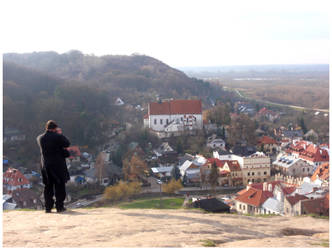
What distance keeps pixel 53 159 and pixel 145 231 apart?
1.48 meters

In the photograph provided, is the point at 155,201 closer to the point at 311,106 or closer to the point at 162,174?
the point at 162,174

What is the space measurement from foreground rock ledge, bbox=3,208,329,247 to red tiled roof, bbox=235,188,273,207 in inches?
389

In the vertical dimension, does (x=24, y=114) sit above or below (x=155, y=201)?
above

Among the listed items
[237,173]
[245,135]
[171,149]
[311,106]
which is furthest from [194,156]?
[311,106]

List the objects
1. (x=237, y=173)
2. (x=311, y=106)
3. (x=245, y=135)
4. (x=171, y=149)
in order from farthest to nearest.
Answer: (x=311, y=106) < (x=245, y=135) < (x=171, y=149) < (x=237, y=173)

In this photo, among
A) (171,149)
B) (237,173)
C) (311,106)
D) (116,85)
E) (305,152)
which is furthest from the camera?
(116,85)

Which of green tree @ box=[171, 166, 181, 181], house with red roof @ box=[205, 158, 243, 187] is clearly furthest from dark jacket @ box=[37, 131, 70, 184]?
house with red roof @ box=[205, 158, 243, 187]

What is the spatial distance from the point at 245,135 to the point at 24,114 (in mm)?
18553

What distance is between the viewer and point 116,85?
56.2 meters

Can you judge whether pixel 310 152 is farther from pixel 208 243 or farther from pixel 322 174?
pixel 208 243

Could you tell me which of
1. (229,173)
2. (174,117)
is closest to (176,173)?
(229,173)

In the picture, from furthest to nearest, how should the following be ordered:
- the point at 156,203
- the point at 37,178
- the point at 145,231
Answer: the point at 37,178 → the point at 156,203 → the point at 145,231

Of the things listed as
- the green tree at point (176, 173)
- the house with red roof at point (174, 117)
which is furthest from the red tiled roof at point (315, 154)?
the house with red roof at point (174, 117)

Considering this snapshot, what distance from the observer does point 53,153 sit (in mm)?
4656
